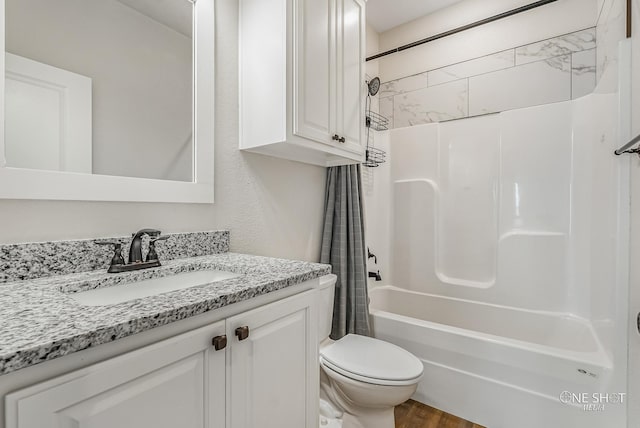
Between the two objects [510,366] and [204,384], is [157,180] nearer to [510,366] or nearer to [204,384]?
[204,384]

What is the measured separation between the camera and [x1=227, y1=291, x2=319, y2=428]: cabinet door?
72 centimetres

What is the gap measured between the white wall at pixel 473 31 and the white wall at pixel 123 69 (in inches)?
78.2

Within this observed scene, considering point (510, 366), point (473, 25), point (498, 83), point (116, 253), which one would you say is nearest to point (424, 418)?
point (510, 366)

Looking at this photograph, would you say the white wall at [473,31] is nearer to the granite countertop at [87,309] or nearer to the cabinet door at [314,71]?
the cabinet door at [314,71]

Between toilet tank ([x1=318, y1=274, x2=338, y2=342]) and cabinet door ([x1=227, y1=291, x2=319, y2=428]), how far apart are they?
622 millimetres

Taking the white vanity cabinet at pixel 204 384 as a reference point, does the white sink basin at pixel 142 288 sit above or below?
above

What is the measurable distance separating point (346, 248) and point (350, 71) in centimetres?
102

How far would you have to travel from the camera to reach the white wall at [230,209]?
0.88m

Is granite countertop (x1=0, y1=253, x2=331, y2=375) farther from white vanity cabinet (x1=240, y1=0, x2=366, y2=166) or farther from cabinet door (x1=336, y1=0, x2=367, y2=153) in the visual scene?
cabinet door (x1=336, y1=0, x2=367, y2=153)

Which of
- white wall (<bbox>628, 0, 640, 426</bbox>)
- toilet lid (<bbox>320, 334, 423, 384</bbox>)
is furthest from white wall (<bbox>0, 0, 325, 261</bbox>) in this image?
white wall (<bbox>628, 0, 640, 426</bbox>)

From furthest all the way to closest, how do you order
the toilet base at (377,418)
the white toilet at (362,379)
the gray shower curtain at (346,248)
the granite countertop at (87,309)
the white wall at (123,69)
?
1. the gray shower curtain at (346,248)
2. the toilet base at (377,418)
3. the white toilet at (362,379)
4. the white wall at (123,69)
5. the granite countertop at (87,309)

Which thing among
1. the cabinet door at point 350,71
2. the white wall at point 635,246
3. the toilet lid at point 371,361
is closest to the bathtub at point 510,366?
the white wall at point 635,246

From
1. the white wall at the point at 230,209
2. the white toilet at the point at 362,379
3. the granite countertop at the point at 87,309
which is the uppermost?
the white wall at the point at 230,209

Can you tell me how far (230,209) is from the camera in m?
1.36
